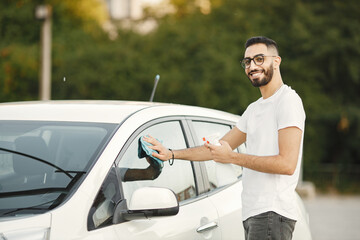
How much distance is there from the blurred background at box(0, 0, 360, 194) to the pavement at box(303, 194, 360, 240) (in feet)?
11.4

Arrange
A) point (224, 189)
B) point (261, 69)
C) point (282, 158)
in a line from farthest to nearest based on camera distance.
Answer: point (224, 189), point (261, 69), point (282, 158)

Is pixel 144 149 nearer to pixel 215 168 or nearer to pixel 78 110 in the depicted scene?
pixel 78 110

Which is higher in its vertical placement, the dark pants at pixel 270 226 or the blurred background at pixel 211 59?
the blurred background at pixel 211 59

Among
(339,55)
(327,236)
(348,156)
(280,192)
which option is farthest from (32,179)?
(348,156)

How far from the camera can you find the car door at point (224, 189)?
4.07m

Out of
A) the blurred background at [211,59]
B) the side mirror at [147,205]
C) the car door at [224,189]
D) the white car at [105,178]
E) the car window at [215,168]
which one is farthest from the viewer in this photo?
the blurred background at [211,59]

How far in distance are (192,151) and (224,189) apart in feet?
1.88

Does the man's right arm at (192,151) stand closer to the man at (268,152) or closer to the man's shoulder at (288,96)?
the man at (268,152)

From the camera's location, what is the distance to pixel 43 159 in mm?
3486

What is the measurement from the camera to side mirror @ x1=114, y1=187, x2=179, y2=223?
124 inches

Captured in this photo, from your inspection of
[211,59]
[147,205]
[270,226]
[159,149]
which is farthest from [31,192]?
[211,59]

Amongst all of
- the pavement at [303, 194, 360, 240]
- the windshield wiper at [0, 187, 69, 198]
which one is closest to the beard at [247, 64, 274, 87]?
the windshield wiper at [0, 187, 69, 198]

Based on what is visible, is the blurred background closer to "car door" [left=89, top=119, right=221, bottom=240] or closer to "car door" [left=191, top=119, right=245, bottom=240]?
"car door" [left=191, top=119, right=245, bottom=240]

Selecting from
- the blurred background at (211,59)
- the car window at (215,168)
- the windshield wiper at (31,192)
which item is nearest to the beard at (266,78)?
the car window at (215,168)
